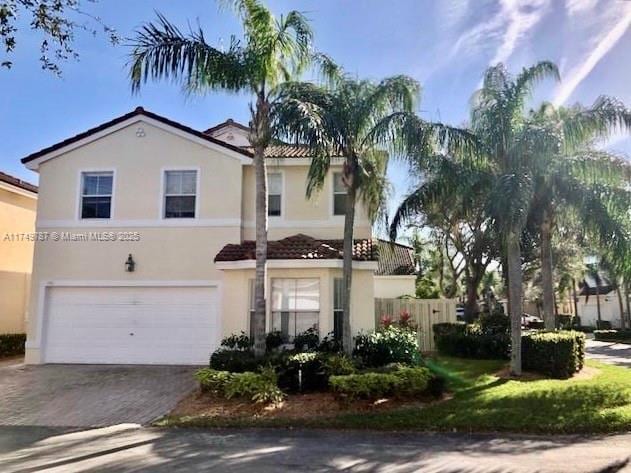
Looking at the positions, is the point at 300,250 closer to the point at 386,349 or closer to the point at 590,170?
the point at 386,349

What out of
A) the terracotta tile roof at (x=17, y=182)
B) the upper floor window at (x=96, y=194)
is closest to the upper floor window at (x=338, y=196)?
the upper floor window at (x=96, y=194)

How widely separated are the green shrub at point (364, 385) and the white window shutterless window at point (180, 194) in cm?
880

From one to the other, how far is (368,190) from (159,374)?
26.3ft

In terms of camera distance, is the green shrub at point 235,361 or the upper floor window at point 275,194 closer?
the green shrub at point 235,361

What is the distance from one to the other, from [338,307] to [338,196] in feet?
Answer: 13.6

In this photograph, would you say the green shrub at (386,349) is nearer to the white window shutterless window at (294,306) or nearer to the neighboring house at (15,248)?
the white window shutterless window at (294,306)

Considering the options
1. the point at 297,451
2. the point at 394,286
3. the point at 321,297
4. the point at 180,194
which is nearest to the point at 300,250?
the point at 321,297

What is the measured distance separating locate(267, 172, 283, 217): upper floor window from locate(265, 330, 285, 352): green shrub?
446 cm

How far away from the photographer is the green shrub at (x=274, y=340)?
15.1m

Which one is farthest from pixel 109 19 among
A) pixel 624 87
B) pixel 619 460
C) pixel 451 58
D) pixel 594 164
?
pixel 594 164

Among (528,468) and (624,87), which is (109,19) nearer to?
(528,468)

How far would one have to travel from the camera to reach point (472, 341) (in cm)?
1911

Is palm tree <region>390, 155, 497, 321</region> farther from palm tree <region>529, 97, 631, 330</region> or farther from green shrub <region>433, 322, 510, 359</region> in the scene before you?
green shrub <region>433, 322, 510, 359</region>

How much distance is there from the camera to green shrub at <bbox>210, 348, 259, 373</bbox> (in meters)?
12.4
